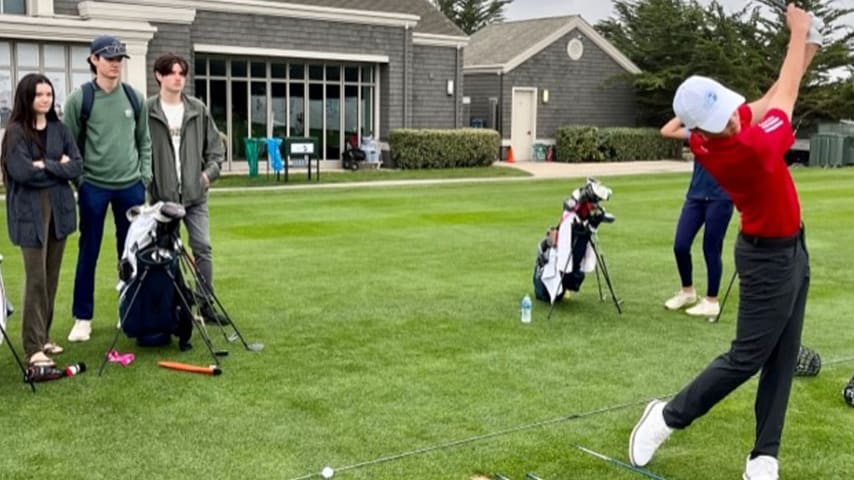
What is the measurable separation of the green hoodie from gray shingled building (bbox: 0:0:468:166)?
47.0 ft

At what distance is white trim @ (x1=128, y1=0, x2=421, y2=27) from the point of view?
70.6 ft

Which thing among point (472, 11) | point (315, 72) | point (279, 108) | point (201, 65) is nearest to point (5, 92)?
point (201, 65)

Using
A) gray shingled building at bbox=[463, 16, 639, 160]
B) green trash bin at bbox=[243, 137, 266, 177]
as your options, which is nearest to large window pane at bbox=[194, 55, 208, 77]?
green trash bin at bbox=[243, 137, 266, 177]

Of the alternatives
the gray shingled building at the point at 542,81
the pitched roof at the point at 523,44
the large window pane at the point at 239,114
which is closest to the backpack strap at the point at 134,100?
the large window pane at the point at 239,114

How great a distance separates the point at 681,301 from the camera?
7629 mm

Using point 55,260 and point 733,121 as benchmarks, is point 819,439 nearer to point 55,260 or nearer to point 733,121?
point 733,121

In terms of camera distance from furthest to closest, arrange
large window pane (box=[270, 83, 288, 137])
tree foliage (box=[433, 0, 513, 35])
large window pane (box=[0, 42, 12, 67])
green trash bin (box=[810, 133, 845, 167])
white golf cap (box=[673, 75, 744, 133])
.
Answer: tree foliage (box=[433, 0, 513, 35]), green trash bin (box=[810, 133, 845, 167]), large window pane (box=[270, 83, 288, 137]), large window pane (box=[0, 42, 12, 67]), white golf cap (box=[673, 75, 744, 133])

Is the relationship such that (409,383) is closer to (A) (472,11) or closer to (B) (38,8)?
(B) (38,8)

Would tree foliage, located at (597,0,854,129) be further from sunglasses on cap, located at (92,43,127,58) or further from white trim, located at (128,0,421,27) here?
sunglasses on cap, located at (92,43,127,58)

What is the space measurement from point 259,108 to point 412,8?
579cm

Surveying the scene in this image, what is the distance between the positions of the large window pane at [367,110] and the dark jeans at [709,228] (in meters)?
18.7

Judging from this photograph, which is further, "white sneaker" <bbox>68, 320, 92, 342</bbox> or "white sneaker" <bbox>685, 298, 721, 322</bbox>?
"white sneaker" <bbox>685, 298, 721, 322</bbox>

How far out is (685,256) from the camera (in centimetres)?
749

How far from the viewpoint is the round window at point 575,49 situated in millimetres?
30734
